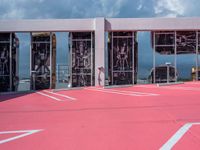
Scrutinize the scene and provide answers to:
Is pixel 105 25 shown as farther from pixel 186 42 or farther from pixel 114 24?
pixel 186 42

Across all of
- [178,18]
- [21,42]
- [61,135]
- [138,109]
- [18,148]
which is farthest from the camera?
[21,42]

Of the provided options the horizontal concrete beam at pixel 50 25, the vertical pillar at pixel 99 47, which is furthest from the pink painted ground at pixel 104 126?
the horizontal concrete beam at pixel 50 25

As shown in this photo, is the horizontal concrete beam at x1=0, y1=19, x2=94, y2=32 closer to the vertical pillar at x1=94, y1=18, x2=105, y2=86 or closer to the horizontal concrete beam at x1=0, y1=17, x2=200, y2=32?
the horizontal concrete beam at x1=0, y1=17, x2=200, y2=32

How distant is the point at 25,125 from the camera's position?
5.49 meters

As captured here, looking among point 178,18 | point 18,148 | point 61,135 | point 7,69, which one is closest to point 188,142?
point 61,135

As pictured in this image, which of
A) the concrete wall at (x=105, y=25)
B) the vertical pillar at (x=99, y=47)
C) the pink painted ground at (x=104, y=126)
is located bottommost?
the pink painted ground at (x=104, y=126)

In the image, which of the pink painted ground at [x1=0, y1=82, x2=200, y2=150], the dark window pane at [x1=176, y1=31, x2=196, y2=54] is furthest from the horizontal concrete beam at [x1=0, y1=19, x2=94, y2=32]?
the pink painted ground at [x1=0, y1=82, x2=200, y2=150]

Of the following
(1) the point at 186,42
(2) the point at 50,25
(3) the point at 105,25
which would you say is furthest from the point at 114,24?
(1) the point at 186,42

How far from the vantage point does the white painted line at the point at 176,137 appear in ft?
12.9

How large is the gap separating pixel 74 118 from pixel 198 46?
37.9 ft

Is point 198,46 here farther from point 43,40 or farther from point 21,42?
point 21,42

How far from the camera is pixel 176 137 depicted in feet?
14.2

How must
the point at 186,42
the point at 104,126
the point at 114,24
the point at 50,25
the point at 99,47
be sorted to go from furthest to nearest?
the point at 186,42
the point at 50,25
the point at 114,24
the point at 99,47
the point at 104,126

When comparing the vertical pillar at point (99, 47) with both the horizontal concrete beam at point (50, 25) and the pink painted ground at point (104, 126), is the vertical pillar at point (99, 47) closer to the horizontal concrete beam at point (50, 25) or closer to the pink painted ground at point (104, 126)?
the horizontal concrete beam at point (50, 25)
